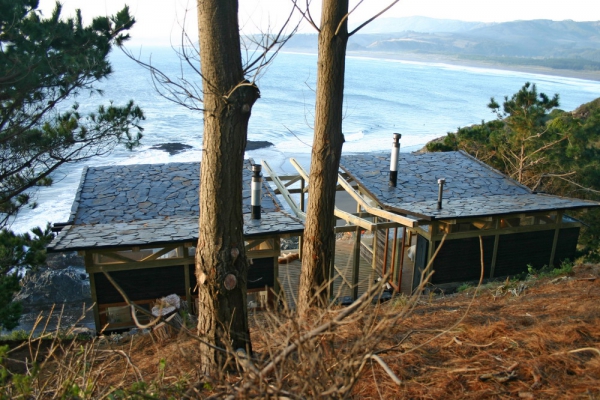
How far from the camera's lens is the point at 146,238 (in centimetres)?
727

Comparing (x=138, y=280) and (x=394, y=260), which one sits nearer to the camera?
(x=138, y=280)

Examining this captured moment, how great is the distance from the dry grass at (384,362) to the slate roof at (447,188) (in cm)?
373

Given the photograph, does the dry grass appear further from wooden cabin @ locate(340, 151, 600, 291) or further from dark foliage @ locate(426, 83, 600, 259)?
dark foliage @ locate(426, 83, 600, 259)

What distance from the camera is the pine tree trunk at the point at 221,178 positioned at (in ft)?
11.8

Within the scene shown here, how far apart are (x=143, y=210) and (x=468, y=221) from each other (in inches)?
217

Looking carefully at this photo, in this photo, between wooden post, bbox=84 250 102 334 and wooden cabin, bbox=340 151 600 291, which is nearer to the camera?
wooden post, bbox=84 250 102 334

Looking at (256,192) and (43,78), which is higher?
(43,78)

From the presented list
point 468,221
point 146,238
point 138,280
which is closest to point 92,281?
point 138,280

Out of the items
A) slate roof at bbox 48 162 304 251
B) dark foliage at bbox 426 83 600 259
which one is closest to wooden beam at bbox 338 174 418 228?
slate roof at bbox 48 162 304 251

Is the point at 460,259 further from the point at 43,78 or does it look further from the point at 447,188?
the point at 43,78

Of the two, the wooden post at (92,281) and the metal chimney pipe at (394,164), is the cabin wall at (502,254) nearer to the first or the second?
the metal chimney pipe at (394,164)

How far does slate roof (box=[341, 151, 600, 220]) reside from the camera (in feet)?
29.1

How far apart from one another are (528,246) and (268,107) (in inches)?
1623

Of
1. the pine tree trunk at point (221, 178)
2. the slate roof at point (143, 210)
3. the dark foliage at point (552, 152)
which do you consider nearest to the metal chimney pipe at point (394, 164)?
the slate roof at point (143, 210)
